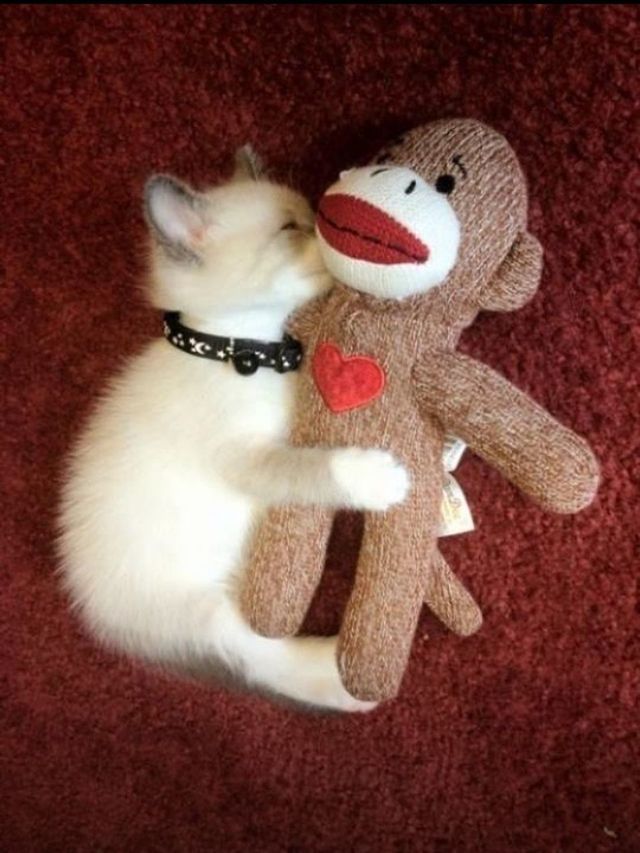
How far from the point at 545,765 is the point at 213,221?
40.1 inches

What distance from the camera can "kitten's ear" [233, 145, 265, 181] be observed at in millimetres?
1243

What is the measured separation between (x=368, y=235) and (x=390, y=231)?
1.1 inches

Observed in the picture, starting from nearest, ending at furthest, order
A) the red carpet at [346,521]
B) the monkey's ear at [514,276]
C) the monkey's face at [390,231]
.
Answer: the monkey's face at [390,231] < the monkey's ear at [514,276] < the red carpet at [346,521]

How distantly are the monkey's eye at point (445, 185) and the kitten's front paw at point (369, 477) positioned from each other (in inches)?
12.7

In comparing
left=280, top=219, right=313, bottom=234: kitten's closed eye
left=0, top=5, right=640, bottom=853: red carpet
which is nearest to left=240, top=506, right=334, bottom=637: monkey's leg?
left=0, top=5, right=640, bottom=853: red carpet

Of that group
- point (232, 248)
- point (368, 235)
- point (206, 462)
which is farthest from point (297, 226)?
point (206, 462)

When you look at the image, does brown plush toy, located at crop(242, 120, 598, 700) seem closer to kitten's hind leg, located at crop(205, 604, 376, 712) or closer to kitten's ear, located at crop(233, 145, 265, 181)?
kitten's hind leg, located at crop(205, 604, 376, 712)

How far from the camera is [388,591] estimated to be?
109 centimetres

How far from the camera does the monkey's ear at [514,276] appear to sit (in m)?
1.08

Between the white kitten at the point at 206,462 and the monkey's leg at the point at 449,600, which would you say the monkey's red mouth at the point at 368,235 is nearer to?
the white kitten at the point at 206,462

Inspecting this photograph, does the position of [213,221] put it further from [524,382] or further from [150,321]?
[524,382]

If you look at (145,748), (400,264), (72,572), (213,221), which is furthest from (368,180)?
(145,748)

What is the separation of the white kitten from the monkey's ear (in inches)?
8.5

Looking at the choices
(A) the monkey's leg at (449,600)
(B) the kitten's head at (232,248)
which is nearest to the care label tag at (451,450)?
(A) the monkey's leg at (449,600)
